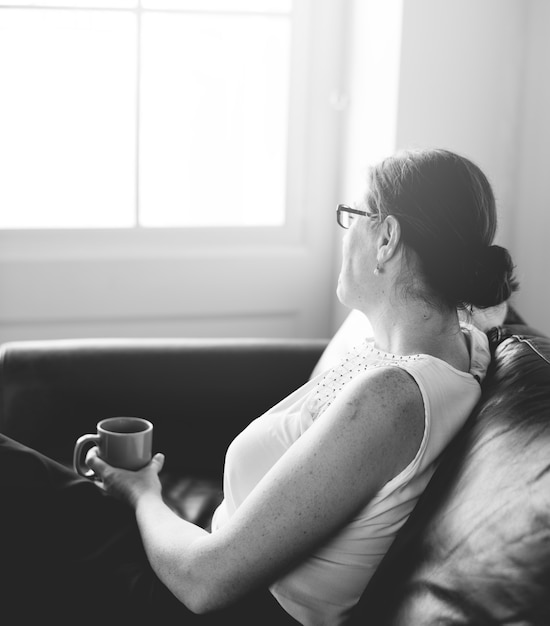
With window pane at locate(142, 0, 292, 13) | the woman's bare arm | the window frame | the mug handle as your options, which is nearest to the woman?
the woman's bare arm

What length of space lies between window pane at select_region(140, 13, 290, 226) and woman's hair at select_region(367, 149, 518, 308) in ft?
4.33

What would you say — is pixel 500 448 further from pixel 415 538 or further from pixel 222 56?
pixel 222 56

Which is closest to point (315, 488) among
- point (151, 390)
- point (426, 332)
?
point (426, 332)

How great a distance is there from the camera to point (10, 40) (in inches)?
88.3

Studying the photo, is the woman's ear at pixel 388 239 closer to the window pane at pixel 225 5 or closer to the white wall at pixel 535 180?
the white wall at pixel 535 180

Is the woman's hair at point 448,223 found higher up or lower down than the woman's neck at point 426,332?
higher up

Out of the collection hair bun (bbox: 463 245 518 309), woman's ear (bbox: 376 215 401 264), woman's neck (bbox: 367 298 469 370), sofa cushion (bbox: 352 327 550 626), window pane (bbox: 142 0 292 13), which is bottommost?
sofa cushion (bbox: 352 327 550 626)

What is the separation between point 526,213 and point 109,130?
1.17 meters

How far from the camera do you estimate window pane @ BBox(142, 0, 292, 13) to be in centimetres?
232

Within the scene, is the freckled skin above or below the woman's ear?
below

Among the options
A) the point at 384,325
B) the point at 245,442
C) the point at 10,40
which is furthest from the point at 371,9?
the point at 245,442

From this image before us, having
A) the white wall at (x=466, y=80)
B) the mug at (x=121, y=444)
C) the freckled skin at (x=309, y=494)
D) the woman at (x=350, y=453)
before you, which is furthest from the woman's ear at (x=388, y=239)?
the white wall at (x=466, y=80)

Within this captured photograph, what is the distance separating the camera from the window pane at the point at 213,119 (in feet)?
7.74

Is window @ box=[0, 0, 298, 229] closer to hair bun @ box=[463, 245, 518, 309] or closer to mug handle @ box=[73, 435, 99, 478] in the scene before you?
mug handle @ box=[73, 435, 99, 478]
